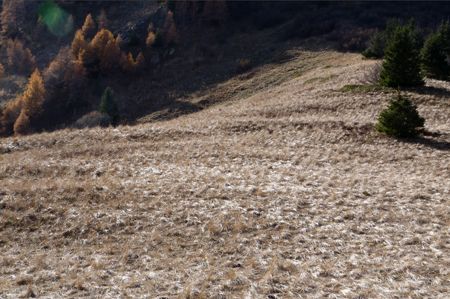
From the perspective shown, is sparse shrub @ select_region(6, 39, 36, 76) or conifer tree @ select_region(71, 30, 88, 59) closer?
conifer tree @ select_region(71, 30, 88, 59)

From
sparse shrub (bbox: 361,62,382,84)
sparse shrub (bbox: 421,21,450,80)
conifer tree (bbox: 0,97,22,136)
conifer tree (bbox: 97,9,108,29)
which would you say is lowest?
conifer tree (bbox: 0,97,22,136)

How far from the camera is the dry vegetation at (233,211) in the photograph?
10.7m

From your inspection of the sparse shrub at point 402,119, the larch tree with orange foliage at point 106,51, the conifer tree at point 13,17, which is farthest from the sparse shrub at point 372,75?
the conifer tree at point 13,17

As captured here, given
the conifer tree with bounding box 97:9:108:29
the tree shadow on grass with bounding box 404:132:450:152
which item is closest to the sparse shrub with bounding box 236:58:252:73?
the conifer tree with bounding box 97:9:108:29

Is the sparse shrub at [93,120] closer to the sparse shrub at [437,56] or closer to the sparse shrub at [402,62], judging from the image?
the sparse shrub at [402,62]

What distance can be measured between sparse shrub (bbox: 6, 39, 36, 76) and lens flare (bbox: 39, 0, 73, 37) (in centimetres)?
944

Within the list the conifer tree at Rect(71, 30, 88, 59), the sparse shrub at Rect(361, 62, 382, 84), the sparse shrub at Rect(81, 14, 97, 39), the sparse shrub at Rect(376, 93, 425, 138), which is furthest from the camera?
the sparse shrub at Rect(81, 14, 97, 39)

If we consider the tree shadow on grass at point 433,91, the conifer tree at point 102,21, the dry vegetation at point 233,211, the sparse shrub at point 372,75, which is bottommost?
the dry vegetation at point 233,211

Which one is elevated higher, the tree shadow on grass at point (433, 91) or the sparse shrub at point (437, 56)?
the sparse shrub at point (437, 56)

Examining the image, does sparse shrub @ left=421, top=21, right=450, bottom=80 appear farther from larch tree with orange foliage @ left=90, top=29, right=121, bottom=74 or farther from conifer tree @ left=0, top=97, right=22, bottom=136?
conifer tree @ left=0, top=97, right=22, bottom=136

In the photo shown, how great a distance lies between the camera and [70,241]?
13.9 m

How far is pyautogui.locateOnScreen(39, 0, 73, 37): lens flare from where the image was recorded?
3639 inches

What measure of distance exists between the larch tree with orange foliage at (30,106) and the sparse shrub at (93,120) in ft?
29.5

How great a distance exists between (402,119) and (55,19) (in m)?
90.8
